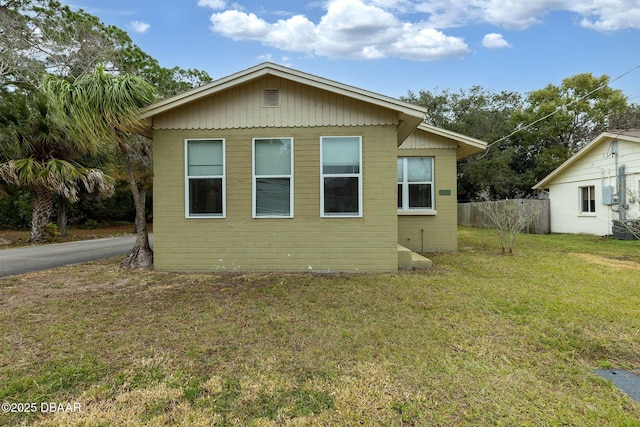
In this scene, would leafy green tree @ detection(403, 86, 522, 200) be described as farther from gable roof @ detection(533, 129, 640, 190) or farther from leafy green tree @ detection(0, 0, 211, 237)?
leafy green tree @ detection(0, 0, 211, 237)

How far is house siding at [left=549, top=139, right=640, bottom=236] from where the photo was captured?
11.8 m

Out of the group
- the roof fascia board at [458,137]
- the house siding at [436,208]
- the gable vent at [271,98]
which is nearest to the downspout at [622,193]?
the roof fascia board at [458,137]

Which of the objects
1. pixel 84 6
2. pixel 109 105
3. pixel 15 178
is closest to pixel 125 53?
pixel 84 6

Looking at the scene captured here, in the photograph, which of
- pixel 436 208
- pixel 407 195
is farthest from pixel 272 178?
pixel 436 208

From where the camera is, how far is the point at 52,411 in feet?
7.41

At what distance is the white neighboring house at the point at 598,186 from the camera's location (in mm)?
11820

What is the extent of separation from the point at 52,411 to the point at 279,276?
414cm

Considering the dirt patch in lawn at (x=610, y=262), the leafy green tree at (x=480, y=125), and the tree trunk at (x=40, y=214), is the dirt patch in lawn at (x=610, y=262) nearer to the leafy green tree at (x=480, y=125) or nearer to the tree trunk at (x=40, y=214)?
the leafy green tree at (x=480, y=125)

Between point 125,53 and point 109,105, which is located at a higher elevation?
point 125,53

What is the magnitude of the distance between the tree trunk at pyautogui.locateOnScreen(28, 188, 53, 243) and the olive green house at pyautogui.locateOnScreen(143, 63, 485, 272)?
29.3 feet

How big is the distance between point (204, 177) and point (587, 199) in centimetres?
1543

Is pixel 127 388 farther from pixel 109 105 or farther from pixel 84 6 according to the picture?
pixel 84 6

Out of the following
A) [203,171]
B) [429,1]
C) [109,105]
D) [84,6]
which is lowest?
[203,171]

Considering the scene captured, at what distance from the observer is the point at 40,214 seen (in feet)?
41.3
